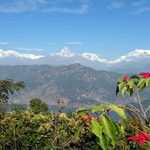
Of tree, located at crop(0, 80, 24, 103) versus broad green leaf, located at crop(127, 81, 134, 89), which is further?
tree, located at crop(0, 80, 24, 103)

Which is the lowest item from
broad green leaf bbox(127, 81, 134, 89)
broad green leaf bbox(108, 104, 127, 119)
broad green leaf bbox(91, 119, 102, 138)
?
broad green leaf bbox(91, 119, 102, 138)

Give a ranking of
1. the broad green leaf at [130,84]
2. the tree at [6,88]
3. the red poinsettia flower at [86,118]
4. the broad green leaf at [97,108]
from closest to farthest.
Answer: the broad green leaf at [97,108]
the red poinsettia flower at [86,118]
the broad green leaf at [130,84]
the tree at [6,88]

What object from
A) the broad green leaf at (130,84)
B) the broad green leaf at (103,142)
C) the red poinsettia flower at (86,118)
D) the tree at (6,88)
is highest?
the broad green leaf at (130,84)

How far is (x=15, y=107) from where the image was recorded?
8244 centimetres

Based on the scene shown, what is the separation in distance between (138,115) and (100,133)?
1.11m

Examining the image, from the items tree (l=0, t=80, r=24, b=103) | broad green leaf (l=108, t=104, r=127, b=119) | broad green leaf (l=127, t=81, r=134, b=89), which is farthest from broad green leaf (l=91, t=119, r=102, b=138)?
tree (l=0, t=80, r=24, b=103)

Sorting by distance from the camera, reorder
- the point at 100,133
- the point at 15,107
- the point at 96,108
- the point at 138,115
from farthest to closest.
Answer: the point at 15,107 < the point at 138,115 < the point at 96,108 < the point at 100,133

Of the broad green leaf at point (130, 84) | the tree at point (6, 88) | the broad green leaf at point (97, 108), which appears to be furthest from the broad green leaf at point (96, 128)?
the tree at point (6, 88)

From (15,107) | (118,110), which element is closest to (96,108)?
(118,110)

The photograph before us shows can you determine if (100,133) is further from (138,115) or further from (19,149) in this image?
(19,149)

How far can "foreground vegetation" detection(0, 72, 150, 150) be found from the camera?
163 inches

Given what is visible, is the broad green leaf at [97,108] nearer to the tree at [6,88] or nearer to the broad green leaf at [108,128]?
the broad green leaf at [108,128]

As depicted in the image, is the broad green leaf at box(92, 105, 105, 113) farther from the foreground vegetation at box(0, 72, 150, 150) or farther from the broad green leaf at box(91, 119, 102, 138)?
the broad green leaf at box(91, 119, 102, 138)

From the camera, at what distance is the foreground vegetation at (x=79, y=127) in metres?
4.14
